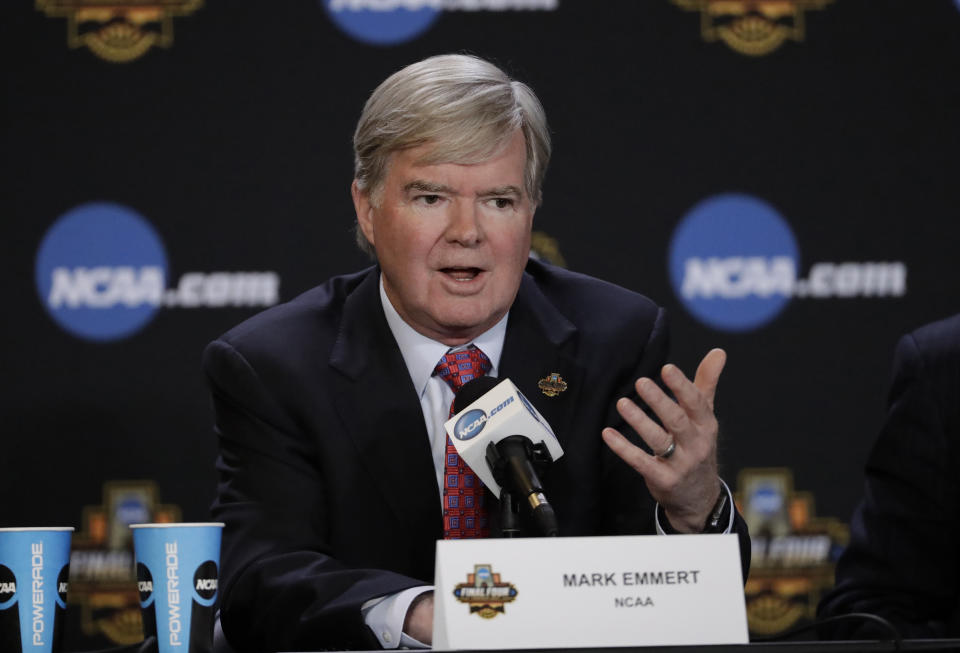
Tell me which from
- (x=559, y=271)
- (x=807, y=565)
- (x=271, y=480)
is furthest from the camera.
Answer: (x=807, y=565)

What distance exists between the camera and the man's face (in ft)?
7.26

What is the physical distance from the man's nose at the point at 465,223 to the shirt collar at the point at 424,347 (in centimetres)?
24

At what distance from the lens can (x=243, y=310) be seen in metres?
3.39

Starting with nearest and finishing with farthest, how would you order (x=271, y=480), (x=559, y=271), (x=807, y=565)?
(x=271, y=480), (x=559, y=271), (x=807, y=565)

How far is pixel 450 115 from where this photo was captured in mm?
2182

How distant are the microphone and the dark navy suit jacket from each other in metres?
0.50

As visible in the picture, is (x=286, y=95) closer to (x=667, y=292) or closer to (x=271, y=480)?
(x=667, y=292)

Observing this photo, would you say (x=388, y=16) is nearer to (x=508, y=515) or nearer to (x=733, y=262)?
(x=733, y=262)

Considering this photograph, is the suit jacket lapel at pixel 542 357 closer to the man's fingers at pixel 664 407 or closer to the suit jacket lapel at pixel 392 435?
the suit jacket lapel at pixel 392 435

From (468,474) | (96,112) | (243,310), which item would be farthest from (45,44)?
(468,474)

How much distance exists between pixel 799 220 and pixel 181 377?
178cm

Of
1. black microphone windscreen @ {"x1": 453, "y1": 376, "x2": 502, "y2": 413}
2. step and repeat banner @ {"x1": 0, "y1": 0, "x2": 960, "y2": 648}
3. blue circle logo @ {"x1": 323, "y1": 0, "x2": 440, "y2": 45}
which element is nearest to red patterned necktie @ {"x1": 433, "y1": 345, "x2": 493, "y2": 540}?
black microphone windscreen @ {"x1": 453, "y1": 376, "x2": 502, "y2": 413}

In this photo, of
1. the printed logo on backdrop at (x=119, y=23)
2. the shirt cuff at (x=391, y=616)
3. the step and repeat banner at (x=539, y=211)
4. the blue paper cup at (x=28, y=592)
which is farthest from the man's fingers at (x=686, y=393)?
the printed logo on backdrop at (x=119, y=23)

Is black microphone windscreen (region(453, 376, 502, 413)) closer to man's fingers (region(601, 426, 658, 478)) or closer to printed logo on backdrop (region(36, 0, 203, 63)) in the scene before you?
man's fingers (region(601, 426, 658, 478))
